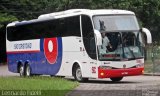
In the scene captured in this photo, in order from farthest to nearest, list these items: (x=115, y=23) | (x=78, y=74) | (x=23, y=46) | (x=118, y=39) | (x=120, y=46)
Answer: (x=23, y=46) → (x=78, y=74) → (x=115, y=23) → (x=118, y=39) → (x=120, y=46)

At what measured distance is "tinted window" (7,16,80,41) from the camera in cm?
2681

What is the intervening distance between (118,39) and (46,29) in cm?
619

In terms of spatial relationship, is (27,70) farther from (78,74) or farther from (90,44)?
(90,44)

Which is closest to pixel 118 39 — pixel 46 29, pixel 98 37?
pixel 98 37

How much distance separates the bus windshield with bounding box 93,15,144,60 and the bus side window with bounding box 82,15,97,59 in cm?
35

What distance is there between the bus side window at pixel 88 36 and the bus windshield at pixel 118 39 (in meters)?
0.35

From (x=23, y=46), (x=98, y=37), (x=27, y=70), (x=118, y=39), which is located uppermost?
(x=98, y=37)

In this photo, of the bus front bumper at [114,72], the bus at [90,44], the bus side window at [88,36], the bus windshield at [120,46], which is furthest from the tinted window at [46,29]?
the bus front bumper at [114,72]

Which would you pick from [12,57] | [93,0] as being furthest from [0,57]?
[12,57]

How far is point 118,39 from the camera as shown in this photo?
2489 cm

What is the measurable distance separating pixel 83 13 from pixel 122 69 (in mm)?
3429

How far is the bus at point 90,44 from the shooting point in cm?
2470

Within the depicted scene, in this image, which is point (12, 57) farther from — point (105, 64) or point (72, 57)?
point (105, 64)

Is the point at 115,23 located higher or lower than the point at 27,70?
higher
